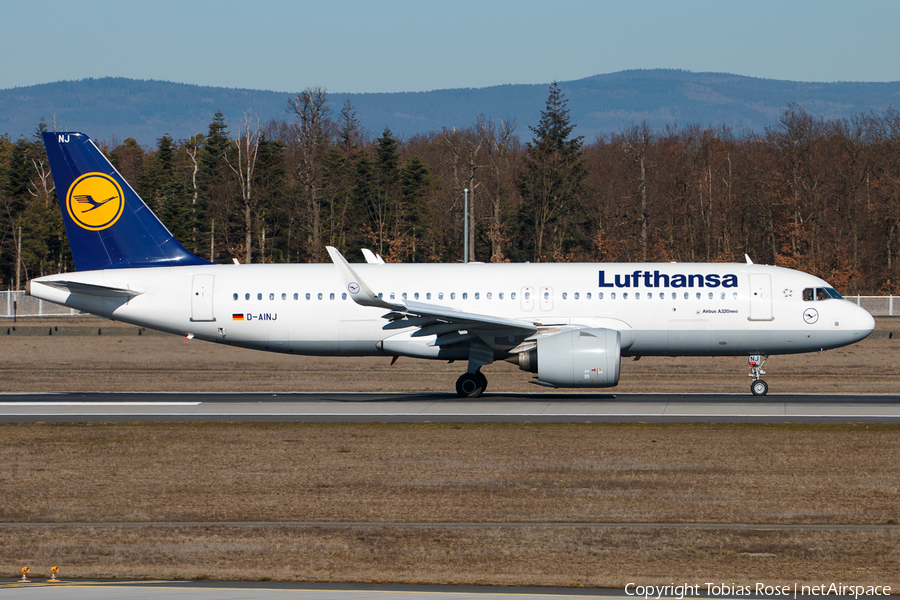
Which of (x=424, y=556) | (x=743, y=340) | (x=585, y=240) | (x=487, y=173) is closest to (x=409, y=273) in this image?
(x=743, y=340)

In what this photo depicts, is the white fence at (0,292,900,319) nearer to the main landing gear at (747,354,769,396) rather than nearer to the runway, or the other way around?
the runway

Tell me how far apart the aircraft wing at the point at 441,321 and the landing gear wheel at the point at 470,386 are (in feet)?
4.22

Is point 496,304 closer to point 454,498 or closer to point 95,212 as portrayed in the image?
point 95,212

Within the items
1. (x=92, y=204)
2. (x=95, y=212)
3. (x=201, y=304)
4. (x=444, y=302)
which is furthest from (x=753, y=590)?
(x=92, y=204)

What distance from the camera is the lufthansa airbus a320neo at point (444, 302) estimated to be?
26.9 meters

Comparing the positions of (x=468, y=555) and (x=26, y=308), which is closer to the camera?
(x=468, y=555)

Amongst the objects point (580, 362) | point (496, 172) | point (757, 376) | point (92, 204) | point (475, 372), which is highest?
point (496, 172)

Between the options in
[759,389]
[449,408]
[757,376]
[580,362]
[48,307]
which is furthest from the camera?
[48,307]

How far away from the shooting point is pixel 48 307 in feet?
209

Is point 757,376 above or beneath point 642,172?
beneath

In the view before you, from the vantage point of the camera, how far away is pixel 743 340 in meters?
27.0

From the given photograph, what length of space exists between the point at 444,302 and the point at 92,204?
1120 centimetres

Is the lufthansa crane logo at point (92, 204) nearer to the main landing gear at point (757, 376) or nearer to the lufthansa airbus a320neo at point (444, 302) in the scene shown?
the lufthansa airbus a320neo at point (444, 302)

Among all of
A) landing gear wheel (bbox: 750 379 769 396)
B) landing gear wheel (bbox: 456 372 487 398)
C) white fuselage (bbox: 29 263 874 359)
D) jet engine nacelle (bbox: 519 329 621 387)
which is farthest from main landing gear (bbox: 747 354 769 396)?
landing gear wheel (bbox: 456 372 487 398)
